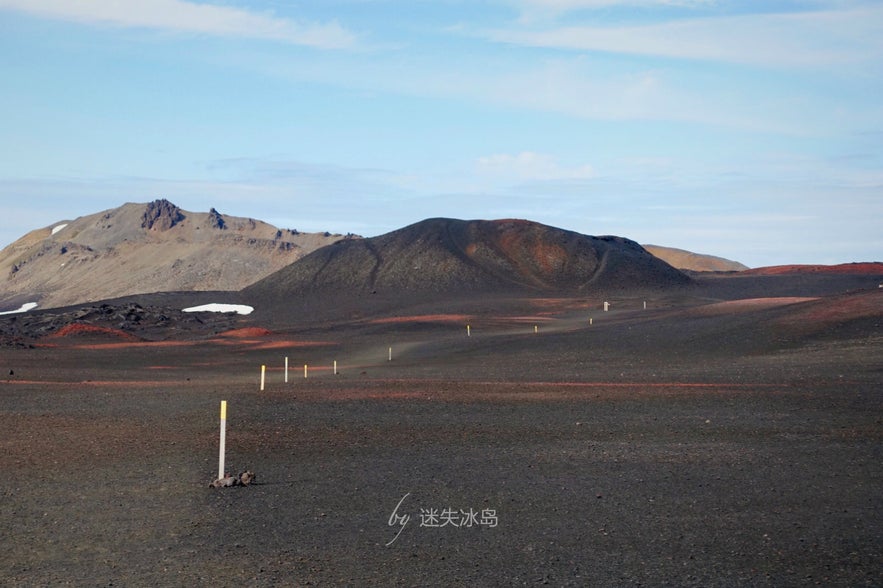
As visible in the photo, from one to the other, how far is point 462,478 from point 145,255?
15165 centimetres

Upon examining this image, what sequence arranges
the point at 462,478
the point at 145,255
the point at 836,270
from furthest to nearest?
the point at 145,255
the point at 836,270
the point at 462,478

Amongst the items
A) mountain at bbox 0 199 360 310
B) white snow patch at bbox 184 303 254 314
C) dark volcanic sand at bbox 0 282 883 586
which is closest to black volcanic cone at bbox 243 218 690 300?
white snow patch at bbox 184 303 254 314

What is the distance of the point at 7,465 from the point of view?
16.1 metres

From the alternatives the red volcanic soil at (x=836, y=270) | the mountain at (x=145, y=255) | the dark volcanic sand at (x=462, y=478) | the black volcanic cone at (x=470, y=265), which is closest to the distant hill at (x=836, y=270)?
the red volcanic soil at (x=836, y=270)

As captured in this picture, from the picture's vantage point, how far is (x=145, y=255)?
158875 millimetres

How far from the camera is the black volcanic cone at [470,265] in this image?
106m

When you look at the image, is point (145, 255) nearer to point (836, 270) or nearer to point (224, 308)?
point (224, 308)

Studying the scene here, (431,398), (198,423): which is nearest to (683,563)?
(198,423)

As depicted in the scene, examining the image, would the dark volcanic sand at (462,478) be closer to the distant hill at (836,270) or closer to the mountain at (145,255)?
the distant hill at (836,270)

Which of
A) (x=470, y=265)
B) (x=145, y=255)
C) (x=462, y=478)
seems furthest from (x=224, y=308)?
(x=462, y=478)

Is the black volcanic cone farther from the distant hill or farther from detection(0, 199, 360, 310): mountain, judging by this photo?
detection(0, 199, 360, 310): mountain

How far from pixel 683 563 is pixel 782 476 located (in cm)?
549

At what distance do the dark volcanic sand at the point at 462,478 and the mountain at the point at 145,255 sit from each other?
113681 millimetres

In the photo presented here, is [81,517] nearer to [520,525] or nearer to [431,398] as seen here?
[520,525]
